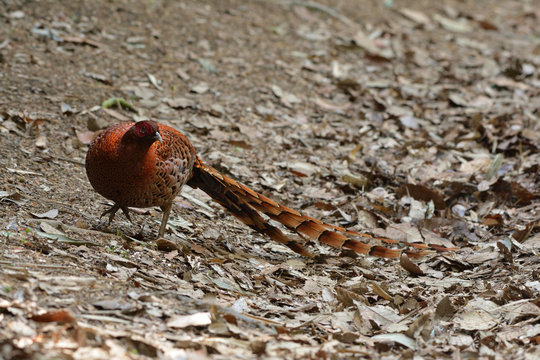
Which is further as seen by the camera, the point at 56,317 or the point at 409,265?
the point at 409,265

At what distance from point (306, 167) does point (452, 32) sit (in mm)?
5104

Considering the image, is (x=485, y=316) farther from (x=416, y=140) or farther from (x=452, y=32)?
(x=452, y=32)

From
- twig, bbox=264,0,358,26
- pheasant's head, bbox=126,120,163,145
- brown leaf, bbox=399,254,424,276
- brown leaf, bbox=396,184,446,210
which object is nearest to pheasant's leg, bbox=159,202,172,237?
pheasant's head, bbox=126,120,163,145

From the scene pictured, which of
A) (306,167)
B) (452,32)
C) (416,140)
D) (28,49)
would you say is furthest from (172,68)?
(452,32)

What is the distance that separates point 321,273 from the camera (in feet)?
16.4

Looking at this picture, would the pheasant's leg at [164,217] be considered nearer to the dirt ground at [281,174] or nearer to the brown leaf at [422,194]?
the dirt ground at [281,174]

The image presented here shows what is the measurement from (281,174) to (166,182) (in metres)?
2.20

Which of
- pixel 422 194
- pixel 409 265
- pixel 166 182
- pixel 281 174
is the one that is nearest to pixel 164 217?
pixel 166 182

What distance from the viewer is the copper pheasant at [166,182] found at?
4.43 m

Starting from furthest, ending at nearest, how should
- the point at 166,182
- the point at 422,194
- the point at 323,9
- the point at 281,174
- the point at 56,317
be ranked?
the point at 323,9 < the point at 281,174 < the point at 422,194 < the point at 166,182 < the point at 56,317

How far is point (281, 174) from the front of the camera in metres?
6.70

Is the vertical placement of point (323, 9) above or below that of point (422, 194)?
above

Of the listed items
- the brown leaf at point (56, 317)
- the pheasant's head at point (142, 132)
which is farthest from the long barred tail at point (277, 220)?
the brown leaf at point (56, 317)

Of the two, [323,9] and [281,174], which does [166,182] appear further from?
[323,9]
